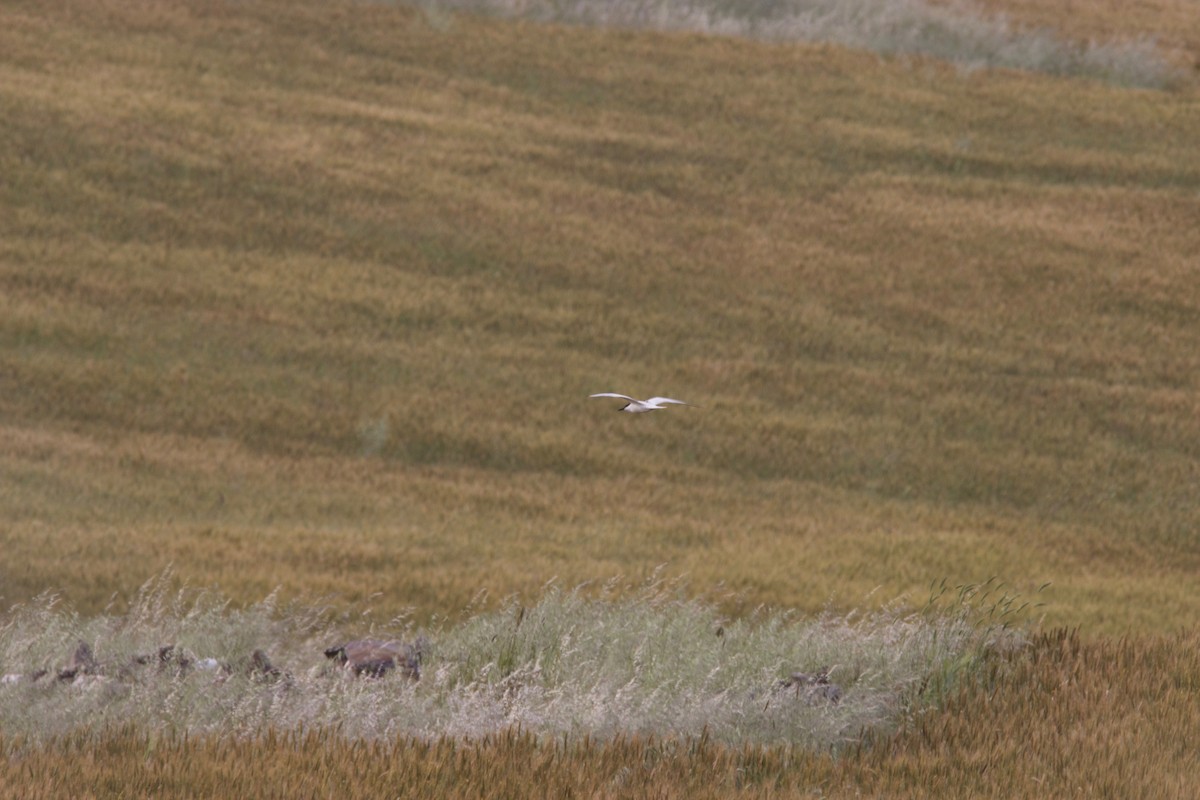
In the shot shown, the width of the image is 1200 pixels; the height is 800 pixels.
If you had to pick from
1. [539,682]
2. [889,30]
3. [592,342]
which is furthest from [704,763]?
[889,30]

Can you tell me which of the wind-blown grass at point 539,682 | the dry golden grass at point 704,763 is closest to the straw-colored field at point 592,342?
the dry golden grass at point 704,763

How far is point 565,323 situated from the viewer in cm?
2027

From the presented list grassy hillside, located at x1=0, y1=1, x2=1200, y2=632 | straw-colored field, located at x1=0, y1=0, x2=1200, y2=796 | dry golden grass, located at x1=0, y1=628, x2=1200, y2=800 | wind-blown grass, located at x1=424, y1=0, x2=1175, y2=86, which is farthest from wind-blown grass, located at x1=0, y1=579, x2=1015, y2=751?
wind-blown grass, located at x1=424, y1=0, x2=1175, y2=86

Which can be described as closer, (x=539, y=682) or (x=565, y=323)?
(x=539, y=682)

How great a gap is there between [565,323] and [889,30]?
67.7 feet

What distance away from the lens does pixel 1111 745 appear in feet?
20.0

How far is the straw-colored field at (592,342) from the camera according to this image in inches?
491

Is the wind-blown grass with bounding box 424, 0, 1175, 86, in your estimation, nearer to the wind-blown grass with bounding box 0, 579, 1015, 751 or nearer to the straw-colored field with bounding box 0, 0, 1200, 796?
the straw-colored field with bounding box 0, 0, 1200, 796

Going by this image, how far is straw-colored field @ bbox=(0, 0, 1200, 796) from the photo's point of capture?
491 inches

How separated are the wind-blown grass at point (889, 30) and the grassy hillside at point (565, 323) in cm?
374

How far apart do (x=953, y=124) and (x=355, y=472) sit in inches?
759

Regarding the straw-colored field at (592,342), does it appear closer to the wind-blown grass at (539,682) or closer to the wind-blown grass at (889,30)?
the wind-blown grass at (539,682)

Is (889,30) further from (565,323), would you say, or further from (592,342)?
(592,342)

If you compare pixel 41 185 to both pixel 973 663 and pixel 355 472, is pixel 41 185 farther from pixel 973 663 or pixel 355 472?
pixel 973 663
